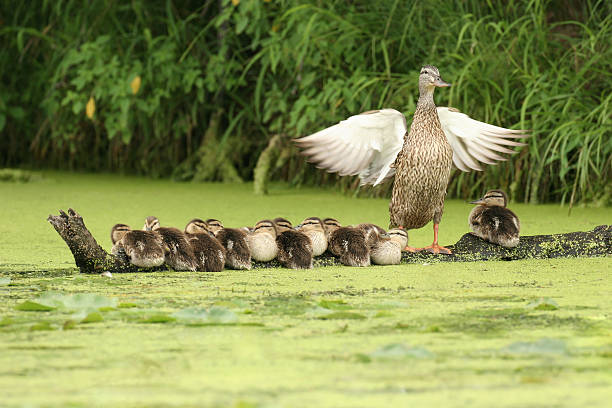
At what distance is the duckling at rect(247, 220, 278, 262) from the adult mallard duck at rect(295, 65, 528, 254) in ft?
2.26

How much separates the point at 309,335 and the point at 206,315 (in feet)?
1.18

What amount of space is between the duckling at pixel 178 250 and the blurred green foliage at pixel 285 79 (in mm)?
2624

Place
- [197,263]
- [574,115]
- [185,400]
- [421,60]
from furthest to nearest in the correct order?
[421,60] → [574,115] → [197,263] → [185,400]

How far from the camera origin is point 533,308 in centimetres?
294

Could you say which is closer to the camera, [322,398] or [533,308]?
[322,398]

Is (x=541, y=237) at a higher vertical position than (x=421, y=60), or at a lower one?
lower

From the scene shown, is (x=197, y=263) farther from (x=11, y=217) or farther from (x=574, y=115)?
(x=574, y=115)

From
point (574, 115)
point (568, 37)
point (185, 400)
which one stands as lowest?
point (185, 400)

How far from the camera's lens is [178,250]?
3.62m

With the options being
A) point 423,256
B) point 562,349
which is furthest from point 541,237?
point 562,349

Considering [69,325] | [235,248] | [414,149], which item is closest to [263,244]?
[235,248]

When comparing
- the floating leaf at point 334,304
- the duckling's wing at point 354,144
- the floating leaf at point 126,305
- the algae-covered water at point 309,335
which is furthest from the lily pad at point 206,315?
the duckling's wing at point 354,144

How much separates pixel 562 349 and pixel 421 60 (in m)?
4.67

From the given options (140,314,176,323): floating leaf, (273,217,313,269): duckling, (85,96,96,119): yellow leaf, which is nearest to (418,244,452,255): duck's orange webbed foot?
(273,217,313,269): duckling
